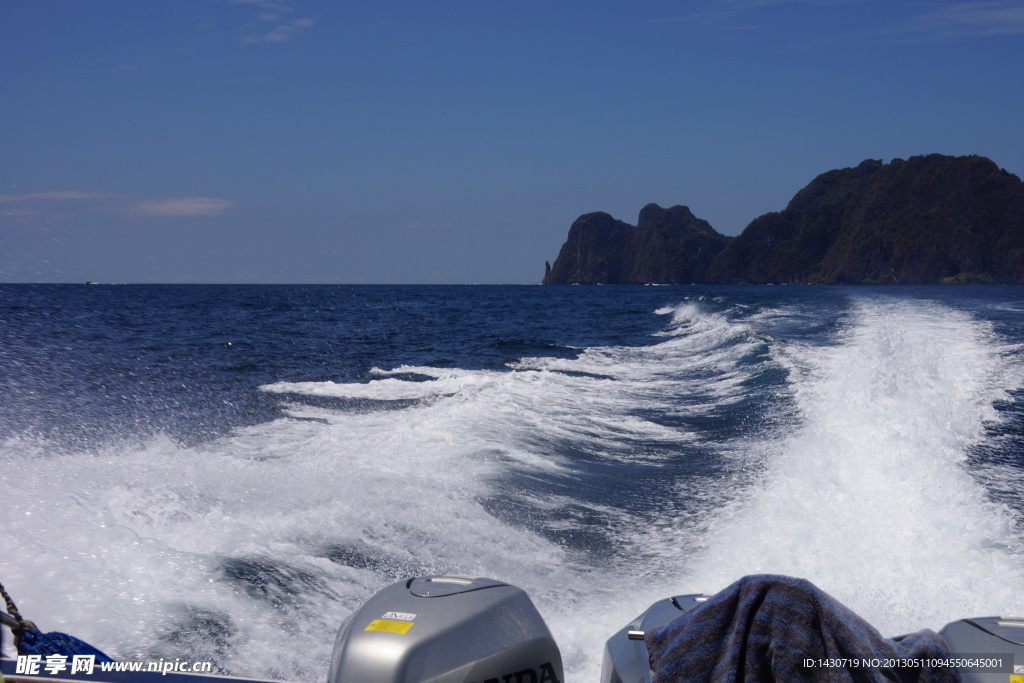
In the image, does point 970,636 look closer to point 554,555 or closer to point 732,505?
point 554,555

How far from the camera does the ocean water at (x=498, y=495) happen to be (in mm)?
3311

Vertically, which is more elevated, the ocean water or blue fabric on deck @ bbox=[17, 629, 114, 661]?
blue fabric on deck @ bbox=[17, 629, 114, 661]

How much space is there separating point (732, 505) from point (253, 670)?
10.4 ft

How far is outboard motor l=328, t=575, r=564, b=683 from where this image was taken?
1682mm

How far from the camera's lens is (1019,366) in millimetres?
10555

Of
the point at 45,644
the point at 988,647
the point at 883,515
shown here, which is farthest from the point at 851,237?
the point at 45,644

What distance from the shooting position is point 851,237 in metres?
94.1

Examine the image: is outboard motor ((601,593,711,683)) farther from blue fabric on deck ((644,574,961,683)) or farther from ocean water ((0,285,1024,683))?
ocean water ((0,285,1024,683))

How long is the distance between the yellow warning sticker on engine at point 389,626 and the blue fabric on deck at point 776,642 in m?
0.55

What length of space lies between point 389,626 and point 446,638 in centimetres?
13
